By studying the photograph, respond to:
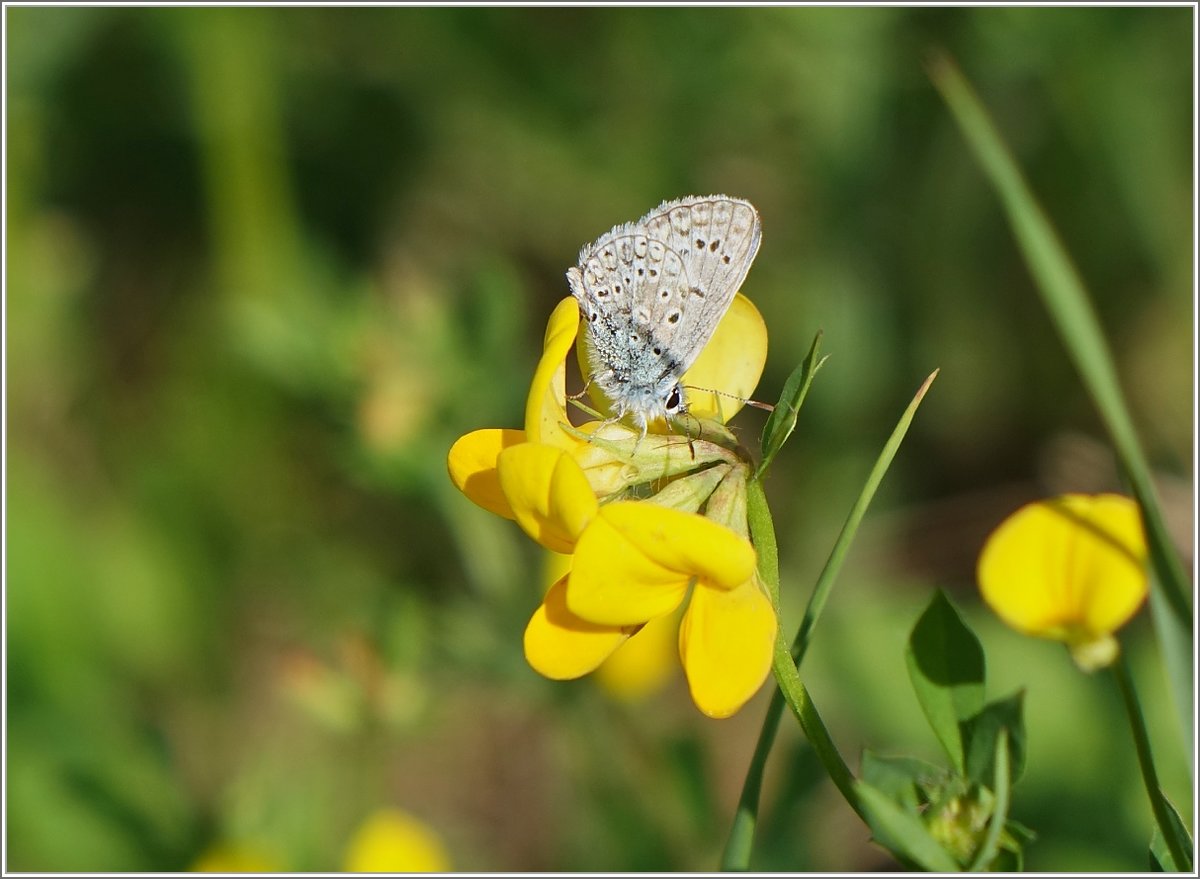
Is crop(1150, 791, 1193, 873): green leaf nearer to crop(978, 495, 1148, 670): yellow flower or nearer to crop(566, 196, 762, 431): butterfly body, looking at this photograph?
crop(978, 495, 1148, 670): yellow flower

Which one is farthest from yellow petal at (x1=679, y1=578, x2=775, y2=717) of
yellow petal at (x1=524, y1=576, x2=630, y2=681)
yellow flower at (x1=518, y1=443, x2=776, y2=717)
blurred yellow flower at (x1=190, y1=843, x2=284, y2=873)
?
blurred yellow flower at (x1=190, y1=843, x2=284, y2=873)

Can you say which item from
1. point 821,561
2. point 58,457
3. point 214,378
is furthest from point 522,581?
point 58,457

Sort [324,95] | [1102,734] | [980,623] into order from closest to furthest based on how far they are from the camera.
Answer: [1102,734] < [980,623] < [324,95]

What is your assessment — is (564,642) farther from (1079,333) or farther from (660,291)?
(1079,333)

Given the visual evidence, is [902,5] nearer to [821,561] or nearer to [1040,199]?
[1040,199]

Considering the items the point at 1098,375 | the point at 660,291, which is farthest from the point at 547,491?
the point at 1098,375

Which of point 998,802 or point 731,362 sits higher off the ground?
point 731,362

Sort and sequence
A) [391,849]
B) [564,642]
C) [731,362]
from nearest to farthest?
[564,642], [731,362], [391,849]
